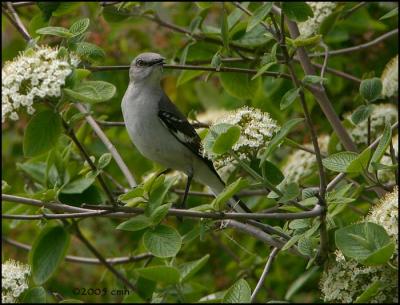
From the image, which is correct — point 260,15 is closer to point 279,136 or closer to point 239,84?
point 279,136

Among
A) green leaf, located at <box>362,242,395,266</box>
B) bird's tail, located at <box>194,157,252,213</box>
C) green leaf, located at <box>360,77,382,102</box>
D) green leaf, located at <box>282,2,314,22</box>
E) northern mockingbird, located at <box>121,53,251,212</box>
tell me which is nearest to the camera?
green leaf, located at <box>362,242,395,266</box>

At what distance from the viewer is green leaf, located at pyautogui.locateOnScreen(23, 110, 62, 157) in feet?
8.73

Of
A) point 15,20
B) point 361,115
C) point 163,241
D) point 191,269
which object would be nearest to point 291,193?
point 163,241

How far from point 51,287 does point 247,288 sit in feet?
10.2

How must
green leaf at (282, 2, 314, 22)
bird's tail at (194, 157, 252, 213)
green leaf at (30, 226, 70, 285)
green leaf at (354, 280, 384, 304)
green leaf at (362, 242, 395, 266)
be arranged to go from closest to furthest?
green leaf at (362, 242, 395, 266), green leaf at (354, 280, 384, 304), green leaf at (282, 2, 314, 22), green leaf at (30, 226, 70, 285), bird's tail at (194, 157, 252, 213)

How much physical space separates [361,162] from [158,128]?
1.77 m

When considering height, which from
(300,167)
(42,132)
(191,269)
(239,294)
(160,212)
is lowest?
(300,167)

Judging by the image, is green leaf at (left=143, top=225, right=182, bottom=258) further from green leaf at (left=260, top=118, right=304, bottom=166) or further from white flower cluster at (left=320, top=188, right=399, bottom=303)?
white flower cluster at (left=320, top=188, right=399, bottom=303)

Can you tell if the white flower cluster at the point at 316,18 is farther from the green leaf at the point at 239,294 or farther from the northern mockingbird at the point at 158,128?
the green leaf at the point at 239,294

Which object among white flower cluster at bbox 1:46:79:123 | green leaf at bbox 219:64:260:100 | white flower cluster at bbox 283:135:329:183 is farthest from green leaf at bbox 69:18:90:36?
white flower cluster at bbox 283:135:329:183

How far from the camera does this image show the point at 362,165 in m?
2.63

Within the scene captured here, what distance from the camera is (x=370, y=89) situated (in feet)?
11.5

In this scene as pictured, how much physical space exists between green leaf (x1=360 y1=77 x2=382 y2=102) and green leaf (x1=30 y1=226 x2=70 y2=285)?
58.7 inches

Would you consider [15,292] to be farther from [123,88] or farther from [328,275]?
[123,88]
